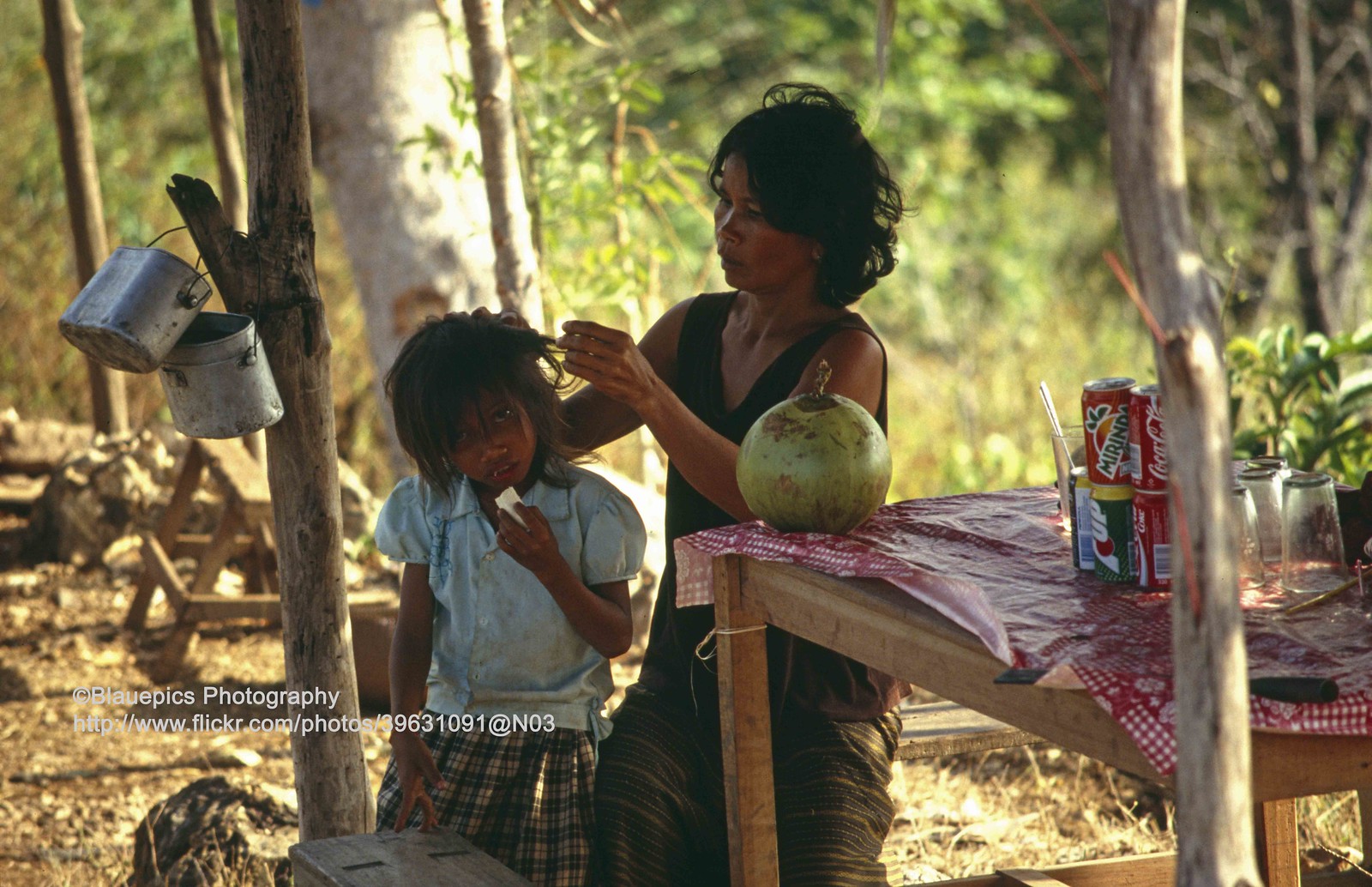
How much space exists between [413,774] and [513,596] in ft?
1.19

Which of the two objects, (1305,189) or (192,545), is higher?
(1305,189)

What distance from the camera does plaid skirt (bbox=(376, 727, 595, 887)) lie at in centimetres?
243

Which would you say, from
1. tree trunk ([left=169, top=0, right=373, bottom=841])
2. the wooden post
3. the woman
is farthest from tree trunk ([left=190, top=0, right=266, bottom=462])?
the woman

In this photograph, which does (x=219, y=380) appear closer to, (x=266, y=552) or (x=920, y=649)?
(x=920, y=649)

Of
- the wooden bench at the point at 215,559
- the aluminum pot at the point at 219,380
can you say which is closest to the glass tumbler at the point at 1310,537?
the aluminum pot at the point at 219,380

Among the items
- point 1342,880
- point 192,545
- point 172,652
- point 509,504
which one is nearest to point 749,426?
point 509,504

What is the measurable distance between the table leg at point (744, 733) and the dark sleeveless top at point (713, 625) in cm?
24

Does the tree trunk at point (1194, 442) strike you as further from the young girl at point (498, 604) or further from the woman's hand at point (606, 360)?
the young girl at point (498, 604)

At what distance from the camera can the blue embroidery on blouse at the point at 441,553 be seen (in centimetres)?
259

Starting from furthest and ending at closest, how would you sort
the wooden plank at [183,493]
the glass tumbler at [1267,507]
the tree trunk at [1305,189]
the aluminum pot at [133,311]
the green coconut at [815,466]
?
the tree trunk at [1305,189]
the wooden plank at [183,493]
the aluminum pot at [133,311]
the green coconut at [815,466]
the glass tumbler at [1267,507]

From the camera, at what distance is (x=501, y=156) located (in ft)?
13.1

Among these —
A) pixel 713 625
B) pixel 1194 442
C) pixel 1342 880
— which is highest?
pixel 1194 442

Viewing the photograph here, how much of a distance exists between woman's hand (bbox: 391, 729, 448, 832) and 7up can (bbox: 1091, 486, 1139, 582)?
125cm

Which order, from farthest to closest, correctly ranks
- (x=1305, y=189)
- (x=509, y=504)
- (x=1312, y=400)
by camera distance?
(x=1305, y=189), (x=1312, y=400), (x=509, y=504)
